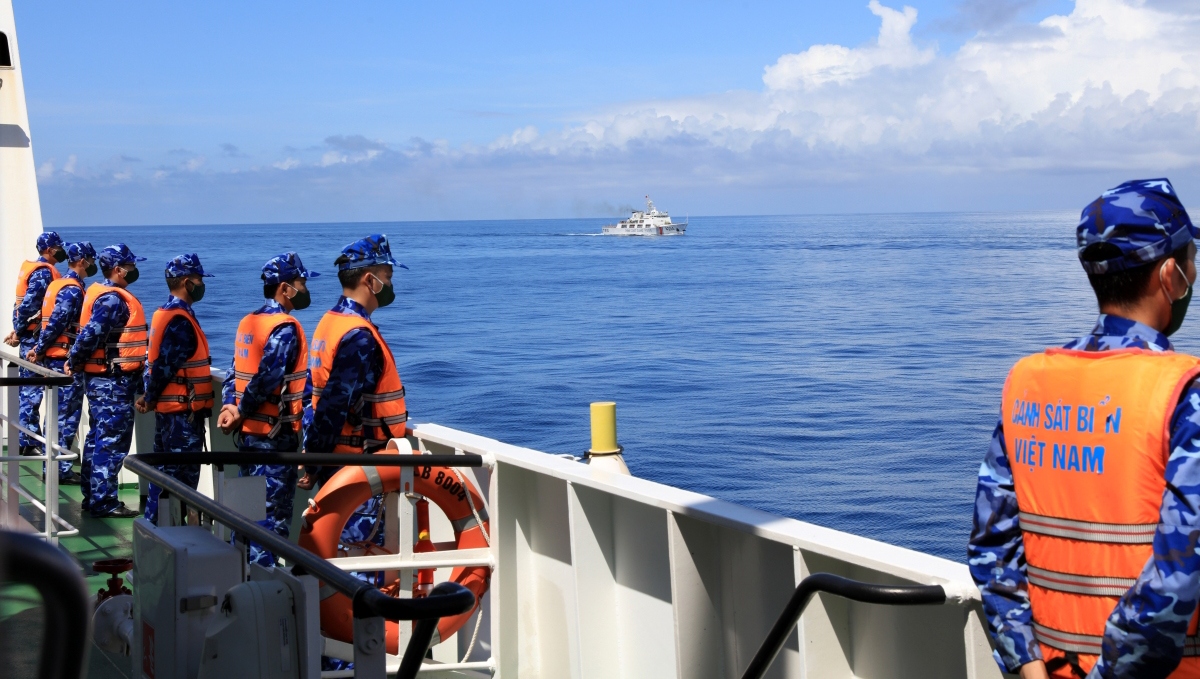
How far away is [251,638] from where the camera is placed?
81.4 inches

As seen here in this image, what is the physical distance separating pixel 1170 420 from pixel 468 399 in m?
26.8

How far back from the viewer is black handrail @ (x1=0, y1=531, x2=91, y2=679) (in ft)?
2.35

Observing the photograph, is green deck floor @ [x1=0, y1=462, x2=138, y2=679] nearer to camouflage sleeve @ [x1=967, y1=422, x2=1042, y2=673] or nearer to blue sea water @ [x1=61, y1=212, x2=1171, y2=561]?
camouflage sleeve @ [x1=967, y1=422, x2=1042, y2=673]

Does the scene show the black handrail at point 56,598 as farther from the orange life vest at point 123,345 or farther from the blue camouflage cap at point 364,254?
the orange life vest at point 123,345

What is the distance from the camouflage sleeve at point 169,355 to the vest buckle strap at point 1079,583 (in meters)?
5.14

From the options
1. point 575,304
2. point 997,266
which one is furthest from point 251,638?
point 997,266

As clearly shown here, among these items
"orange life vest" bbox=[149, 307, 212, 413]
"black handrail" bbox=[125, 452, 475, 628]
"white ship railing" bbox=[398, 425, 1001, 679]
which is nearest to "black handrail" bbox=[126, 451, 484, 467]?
"white ship railing" bbox=[398, 425, 1001, 679]

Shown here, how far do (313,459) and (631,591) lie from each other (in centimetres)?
99

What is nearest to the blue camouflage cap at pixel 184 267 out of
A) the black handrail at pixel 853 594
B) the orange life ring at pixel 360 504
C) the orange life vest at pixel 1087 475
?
the orange life ring at pixel 360 504

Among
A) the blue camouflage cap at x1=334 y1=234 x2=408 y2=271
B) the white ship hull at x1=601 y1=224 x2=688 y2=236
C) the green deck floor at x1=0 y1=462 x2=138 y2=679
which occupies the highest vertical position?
the white ship hull at x1=601 y1=224 x2=688 y2=236

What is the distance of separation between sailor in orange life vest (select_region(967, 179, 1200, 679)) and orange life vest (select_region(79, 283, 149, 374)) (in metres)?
6.15

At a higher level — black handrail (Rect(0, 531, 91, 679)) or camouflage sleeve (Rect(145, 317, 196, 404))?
black handrail (Rect(0, 531, 91, 679))

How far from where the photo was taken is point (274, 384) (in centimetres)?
500

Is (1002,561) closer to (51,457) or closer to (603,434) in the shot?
(603,434)
